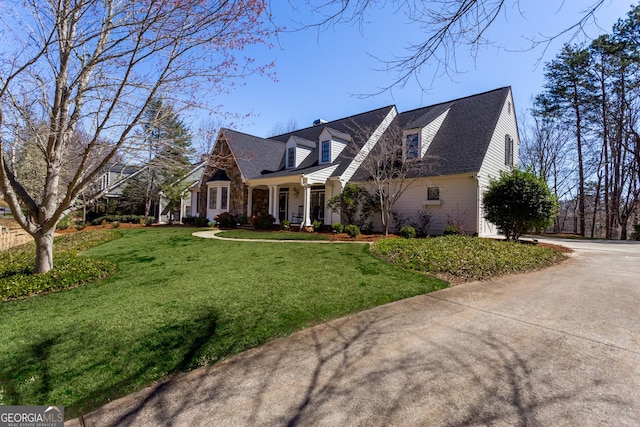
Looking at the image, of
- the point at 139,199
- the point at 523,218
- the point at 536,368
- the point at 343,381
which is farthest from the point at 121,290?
the point at 139,199

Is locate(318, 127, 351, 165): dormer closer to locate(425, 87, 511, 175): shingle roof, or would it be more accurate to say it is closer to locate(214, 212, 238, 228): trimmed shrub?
locate(425, 87, 511, 175): shingle roof

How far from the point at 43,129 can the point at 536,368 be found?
27.2ft

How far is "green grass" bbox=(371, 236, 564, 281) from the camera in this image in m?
6.90

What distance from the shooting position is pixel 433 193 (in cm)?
1464

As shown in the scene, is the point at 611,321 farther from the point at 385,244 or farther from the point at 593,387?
the point at 385,244

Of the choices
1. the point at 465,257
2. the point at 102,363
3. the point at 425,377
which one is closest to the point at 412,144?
the point at 465,257

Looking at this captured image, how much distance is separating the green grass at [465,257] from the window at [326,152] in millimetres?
9405

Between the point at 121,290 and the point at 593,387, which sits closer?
the point at 593,387

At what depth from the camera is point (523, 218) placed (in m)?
11.0

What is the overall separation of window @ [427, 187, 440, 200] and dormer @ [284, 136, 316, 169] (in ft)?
27.8

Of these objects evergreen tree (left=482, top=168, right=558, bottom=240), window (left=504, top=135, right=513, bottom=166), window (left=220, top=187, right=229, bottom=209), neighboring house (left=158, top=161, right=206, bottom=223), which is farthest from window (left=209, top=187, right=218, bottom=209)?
window (left=504, top=135, right=513, bottom=166)

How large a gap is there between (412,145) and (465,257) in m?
9.28

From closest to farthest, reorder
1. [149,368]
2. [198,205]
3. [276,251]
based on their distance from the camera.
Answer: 1. [149,368]
2. [276,251]
3. [198,205]

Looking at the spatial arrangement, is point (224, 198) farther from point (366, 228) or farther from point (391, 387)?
point (391, 387)
